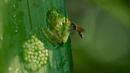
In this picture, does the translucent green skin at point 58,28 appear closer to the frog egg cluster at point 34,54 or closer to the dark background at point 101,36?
the frog egg cluster at point 34,54

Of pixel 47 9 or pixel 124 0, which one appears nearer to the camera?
pixel 47 9

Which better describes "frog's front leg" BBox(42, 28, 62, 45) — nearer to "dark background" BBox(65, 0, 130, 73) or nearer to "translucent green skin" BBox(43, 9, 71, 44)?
"translucent green skin" BBox(43, 9, 71, 44)

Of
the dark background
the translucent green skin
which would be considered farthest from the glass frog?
the dark background

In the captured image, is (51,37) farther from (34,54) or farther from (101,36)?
(101,36)

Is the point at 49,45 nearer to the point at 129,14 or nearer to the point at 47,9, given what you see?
the point at 47,9

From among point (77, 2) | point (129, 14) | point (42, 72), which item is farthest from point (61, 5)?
point (129, 14)

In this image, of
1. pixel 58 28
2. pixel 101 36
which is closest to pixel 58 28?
pixel 58 28
